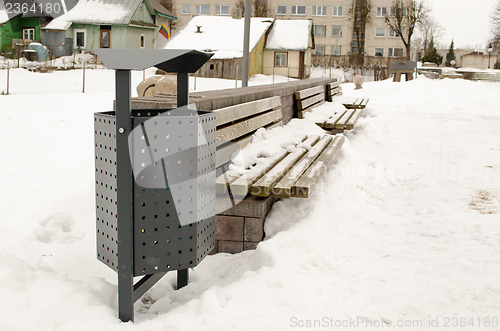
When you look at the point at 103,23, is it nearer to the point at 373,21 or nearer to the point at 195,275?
the point at 373,21

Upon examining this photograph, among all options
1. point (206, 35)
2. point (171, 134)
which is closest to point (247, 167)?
point (171, 134)

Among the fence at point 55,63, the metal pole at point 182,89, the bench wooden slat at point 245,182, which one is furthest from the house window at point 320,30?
the metal pole at point 182,89

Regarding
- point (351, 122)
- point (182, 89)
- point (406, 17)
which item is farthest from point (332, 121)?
point (406, 17)

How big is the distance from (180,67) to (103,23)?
4216cm

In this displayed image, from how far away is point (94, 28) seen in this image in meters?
43.6

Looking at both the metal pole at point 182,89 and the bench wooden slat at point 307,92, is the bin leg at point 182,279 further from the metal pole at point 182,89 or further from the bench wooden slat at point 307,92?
the bench wooden slat at point 307,92

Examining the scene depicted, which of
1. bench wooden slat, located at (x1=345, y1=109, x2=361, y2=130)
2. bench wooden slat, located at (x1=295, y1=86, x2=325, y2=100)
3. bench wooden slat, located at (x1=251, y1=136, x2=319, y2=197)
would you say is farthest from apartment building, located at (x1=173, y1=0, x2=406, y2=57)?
bench wooden slat, located at (x1=251, y1=136, x2=319, y2=197)

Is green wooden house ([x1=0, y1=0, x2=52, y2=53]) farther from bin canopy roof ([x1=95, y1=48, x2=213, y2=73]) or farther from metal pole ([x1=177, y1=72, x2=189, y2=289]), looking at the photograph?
bin canopy roof ([x1=95, y1=48, x2=213, y2=73])

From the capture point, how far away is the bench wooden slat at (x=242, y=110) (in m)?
4.83

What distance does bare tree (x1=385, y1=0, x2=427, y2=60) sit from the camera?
5791 cm

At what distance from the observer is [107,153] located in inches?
127

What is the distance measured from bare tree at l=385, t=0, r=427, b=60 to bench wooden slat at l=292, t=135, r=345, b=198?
5398 centimetres

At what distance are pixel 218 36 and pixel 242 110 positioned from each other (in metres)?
36.7

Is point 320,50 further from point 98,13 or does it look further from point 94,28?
point 94,28
